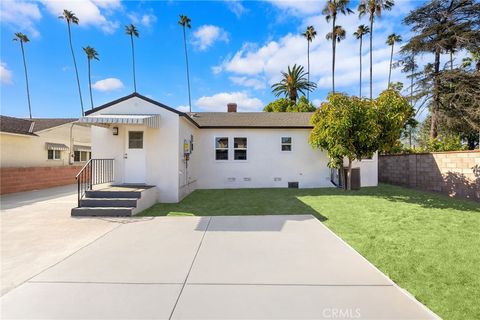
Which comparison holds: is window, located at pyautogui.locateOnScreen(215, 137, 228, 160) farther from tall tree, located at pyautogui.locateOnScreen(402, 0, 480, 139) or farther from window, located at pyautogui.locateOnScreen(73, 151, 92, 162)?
tall tree, located at pyautogui.locateOnScreen(402, 0, 480, 139)

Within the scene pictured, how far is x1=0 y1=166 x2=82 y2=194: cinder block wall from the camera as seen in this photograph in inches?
492

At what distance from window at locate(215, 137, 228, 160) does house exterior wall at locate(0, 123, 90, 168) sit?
12107mm

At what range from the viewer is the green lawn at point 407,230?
346 centimetres

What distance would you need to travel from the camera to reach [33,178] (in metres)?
14.4

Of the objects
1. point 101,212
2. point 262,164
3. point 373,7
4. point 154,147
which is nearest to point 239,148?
point 262,164

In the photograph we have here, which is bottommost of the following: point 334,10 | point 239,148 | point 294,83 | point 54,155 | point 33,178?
point 33,178

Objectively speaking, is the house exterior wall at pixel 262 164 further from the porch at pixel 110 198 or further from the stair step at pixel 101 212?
the stair step at pixel 101 212

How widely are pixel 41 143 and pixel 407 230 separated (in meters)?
21.0

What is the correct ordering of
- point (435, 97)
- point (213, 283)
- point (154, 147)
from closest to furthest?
point (213, 283), point (154, 147), point (435, 97)

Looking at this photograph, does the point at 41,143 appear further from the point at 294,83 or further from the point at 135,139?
the point at 294,83

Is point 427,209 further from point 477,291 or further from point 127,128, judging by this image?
point 127,128

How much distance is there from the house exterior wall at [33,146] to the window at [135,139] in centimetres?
989

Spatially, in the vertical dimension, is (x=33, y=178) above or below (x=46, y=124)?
below

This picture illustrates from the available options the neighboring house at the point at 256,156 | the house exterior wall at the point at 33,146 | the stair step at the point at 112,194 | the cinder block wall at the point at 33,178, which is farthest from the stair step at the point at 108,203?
the house exterior wall at the point at 33,146
